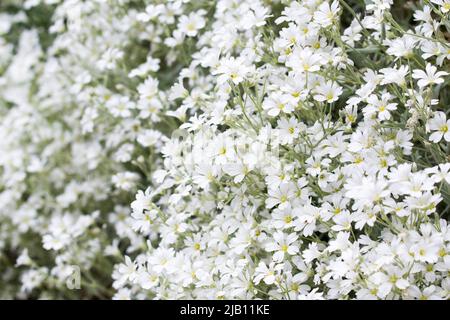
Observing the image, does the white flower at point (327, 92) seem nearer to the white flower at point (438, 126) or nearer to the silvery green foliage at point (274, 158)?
the silvery green foliage at point (274, 158)

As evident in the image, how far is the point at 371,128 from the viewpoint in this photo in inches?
84.7

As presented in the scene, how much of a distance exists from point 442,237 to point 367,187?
24 centimetres

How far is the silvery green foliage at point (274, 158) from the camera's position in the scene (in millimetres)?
1945

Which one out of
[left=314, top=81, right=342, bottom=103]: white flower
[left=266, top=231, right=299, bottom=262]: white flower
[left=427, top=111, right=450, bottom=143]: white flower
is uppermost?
[left=314, top=81, right=342, bottom=103]: white flower

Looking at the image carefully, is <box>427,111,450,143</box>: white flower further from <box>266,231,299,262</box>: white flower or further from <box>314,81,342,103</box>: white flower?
<box>266,231,299,262</box>: white flower

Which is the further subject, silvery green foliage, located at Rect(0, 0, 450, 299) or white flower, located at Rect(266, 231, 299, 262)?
white flower, located at Rect(266, 231, 299, 262)

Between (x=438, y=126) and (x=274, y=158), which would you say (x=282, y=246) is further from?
(x=438, y=126)

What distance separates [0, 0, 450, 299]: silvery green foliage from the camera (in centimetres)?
195

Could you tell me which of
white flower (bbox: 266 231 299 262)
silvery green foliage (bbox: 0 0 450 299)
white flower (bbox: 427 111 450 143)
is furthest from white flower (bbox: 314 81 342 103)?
white flower (bbox: 266 231 299 262)

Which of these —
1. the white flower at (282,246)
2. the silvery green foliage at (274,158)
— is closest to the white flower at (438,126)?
the silvery green foliage at (274,158)

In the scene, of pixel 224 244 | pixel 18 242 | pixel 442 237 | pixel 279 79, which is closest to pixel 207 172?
pixel 224 244

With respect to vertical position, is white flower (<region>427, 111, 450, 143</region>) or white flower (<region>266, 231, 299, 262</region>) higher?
white flower (<region>427, 111, 450, 143</region>)

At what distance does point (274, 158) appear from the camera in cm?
220
